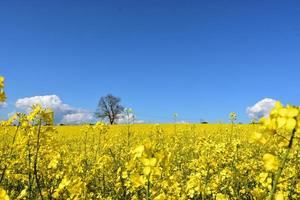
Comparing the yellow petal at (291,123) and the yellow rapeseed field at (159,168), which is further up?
the yellow petal at (291,123)

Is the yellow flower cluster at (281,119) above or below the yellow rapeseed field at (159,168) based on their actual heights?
above

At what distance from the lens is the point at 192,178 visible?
475cm

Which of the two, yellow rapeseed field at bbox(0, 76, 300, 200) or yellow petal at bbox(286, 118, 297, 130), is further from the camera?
yellow rapeseed field at bbox(0, 76, 300, 200)

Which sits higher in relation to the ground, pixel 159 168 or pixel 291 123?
pixel 291 123

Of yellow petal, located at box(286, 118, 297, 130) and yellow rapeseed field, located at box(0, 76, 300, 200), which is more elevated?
yellow petal, located at box(286, 118, 297, 130)

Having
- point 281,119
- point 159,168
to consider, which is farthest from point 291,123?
point 159,168

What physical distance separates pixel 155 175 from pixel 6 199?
33.9 inches

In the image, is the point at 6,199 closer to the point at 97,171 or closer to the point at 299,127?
the point at 299,127

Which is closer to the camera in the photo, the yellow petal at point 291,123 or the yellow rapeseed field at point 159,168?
the yellow petal at point 291,123

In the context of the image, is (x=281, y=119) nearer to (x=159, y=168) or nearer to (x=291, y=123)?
(x=291, y=123)

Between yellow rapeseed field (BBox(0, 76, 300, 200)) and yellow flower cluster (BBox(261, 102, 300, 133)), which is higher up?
yellow flower cluster (BBox(261, 102, 300, 133))

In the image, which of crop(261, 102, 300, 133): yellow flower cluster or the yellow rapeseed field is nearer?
crop(261, 102, 300, 133): yellow flower cluster

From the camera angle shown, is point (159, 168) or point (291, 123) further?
point (159, 168)

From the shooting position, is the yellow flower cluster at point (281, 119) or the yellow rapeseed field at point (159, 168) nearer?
the yellow flower cluster at point (281, 119)
